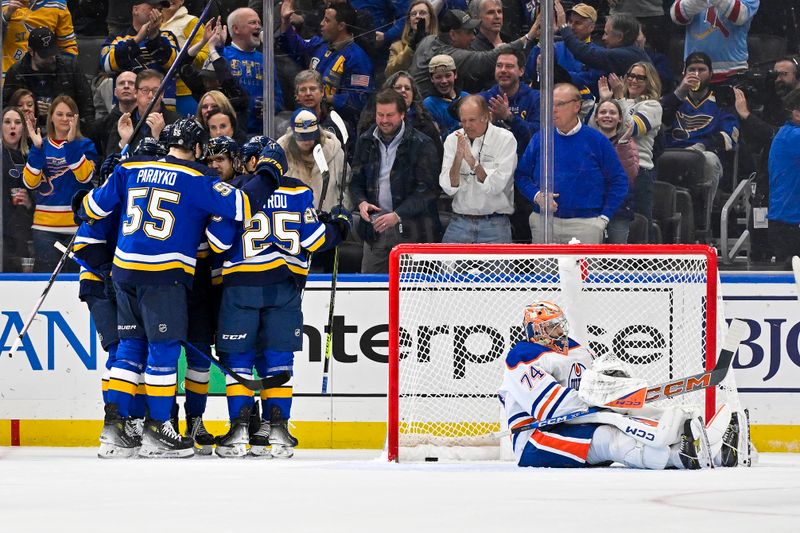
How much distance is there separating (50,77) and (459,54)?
1960 millimetres

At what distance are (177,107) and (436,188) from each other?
1.31 metres

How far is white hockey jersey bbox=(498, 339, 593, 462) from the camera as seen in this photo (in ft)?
16.8

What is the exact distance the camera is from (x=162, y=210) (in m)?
5.67

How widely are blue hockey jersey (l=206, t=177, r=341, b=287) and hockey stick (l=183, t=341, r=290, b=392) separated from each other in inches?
12.2

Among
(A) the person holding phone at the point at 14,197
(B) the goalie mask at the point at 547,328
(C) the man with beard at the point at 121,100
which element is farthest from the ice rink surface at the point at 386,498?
(C) the man with beard at the point at 121,100

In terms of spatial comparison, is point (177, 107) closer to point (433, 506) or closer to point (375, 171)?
point (375, 171)

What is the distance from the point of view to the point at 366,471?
16.4 ft

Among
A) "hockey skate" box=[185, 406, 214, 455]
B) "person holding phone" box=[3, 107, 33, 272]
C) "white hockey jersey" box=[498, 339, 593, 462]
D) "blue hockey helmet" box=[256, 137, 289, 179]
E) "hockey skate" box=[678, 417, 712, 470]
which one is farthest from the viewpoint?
"person holding phone" box=[3, 107, 33, 272]

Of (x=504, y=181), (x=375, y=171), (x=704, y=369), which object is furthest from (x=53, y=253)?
(x=704, y=369)

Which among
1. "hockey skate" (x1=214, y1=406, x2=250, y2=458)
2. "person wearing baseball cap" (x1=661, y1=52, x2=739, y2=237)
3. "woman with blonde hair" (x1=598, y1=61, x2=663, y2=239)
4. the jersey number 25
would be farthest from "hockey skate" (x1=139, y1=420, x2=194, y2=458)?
"person wearing baseball cap" (x1=661, y1=52, x2=739, y2=237)

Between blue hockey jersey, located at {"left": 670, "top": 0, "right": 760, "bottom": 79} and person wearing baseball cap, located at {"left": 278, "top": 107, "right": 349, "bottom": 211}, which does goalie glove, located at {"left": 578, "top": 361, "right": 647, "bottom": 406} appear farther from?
blue hockey jersey, located at {"left": 670, "top": 0, "right": 760, "bottom": 79}

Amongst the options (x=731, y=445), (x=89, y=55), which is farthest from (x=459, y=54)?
(x=731, y=445)

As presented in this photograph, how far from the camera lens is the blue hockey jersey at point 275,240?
19.2ft

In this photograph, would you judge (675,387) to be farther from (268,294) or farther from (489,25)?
(489,25)
